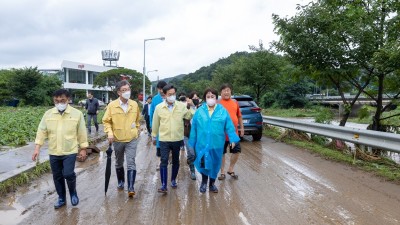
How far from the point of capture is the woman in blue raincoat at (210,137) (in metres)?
5.68

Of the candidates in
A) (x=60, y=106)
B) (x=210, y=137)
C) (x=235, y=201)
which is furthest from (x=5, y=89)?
(x=235, y=201)

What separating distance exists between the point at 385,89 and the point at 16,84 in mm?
41270

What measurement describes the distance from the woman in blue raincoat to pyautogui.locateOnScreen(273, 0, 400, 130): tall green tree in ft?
18.9

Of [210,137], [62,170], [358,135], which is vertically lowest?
[62,170]

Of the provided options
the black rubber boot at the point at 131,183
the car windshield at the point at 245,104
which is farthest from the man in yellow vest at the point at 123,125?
the car windshield at the point at 245,104

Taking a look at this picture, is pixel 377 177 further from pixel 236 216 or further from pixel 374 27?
pixel 374 27

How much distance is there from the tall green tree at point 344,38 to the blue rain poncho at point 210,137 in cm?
578

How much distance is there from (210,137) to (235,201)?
3.55 feet

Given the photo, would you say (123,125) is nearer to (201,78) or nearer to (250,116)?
(250,116)

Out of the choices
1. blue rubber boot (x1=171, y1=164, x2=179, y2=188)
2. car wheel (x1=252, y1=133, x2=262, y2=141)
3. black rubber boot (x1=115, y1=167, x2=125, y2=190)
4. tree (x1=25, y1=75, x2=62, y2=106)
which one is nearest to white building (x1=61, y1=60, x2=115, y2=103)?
tree (x1=25, y1=75, x2=62, y2=106)

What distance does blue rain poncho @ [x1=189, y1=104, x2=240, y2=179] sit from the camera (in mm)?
5676

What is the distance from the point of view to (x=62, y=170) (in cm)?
512

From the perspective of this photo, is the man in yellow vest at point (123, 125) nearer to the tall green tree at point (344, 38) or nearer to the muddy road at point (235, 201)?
the muddy road at point (235, 201)

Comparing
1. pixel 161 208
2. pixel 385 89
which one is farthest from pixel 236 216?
pixel 385 89
